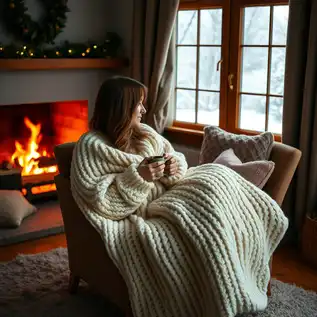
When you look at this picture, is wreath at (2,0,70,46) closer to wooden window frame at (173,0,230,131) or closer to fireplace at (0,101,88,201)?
fireplace at (0,101,88,201)

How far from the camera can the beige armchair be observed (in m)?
2.33

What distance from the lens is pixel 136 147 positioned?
2.62m

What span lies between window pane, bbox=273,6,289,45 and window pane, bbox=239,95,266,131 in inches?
16.3

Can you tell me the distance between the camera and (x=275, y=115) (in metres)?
3.66

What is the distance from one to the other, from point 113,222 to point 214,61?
210cm

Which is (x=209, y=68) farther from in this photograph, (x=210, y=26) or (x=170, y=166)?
(x=170, y=166)

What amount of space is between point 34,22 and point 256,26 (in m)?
1.66

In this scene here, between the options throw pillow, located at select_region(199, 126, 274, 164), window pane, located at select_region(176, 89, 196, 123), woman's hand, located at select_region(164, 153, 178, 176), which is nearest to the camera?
woman's hand, located at select_region(164, 153, 178, 176)

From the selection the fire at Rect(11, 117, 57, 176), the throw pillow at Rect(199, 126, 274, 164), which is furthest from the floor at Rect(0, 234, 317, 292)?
the fire at Rect(11, 117, 57, 176)

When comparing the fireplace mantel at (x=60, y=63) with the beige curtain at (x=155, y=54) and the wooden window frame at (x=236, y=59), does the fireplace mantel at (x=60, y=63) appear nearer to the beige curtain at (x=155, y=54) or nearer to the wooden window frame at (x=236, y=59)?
the beige curtain at (x=155, y=54)

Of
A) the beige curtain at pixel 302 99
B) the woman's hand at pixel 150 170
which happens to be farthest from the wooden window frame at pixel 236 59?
the woman's hand at pixel 150 170

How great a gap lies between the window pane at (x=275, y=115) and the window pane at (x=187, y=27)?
2.94 ft

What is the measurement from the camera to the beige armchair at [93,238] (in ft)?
7.63

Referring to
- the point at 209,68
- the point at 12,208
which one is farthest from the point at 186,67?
the point at 12,208
